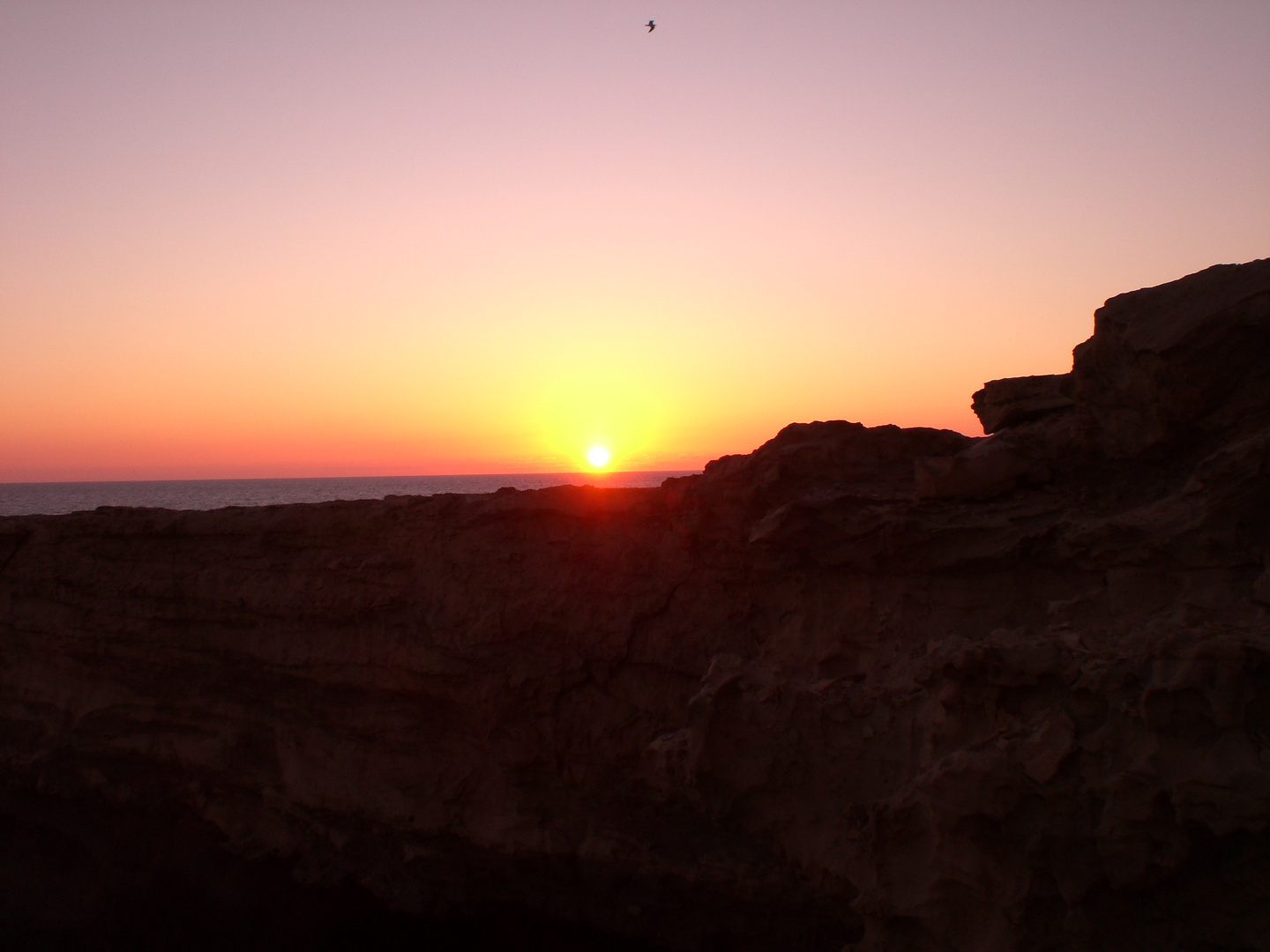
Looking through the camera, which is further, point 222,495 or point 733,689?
point 222,495

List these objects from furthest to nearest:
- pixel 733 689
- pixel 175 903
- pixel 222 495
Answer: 1. pixel 222 495
2. pixel 175 903
3. pixel 733 689

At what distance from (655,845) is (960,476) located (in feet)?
14.0

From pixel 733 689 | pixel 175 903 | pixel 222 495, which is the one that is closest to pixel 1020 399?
pixel 733 689

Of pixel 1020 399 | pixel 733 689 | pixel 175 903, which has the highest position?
pixel 1020 399

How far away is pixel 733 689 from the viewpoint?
7035 millimetres

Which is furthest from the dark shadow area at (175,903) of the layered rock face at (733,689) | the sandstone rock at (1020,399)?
the sandstone rock at (1020,399)

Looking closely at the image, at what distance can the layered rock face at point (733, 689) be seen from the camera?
539cm

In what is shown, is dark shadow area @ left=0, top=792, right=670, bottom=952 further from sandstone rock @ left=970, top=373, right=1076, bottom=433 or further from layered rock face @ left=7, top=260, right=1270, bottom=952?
sandstone rock @ left=970, top=373, right=1076, bottom=433

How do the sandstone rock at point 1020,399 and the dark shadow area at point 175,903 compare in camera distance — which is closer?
the sandstone rock at point 1020,399

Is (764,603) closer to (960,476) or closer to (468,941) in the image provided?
(960,476)

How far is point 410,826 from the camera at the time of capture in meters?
8.65

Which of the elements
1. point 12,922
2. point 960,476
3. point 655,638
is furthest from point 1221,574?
point 12,922

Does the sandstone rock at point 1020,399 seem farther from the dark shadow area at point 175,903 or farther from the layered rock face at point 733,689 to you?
the dark shadow area at point 175,903

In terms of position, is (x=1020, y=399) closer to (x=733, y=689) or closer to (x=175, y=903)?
(x=733, y=689)
